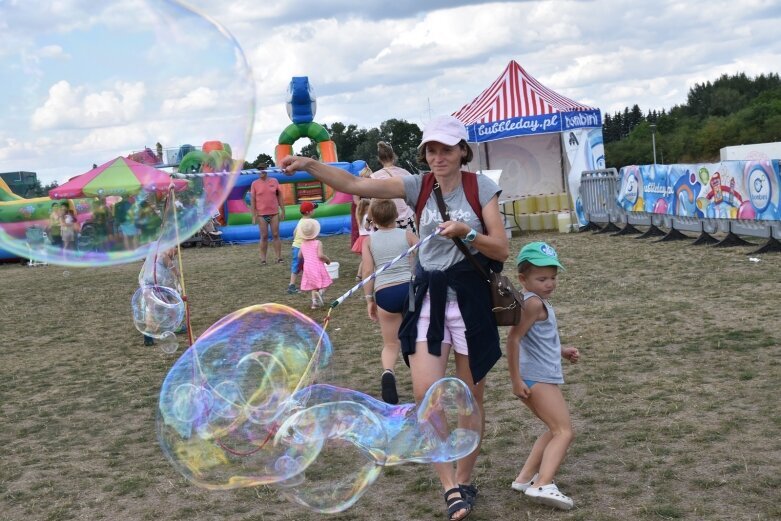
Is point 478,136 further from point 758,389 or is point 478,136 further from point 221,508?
point 221,508

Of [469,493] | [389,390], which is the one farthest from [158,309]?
[469,493]

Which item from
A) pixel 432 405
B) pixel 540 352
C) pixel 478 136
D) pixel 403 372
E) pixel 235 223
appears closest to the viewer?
pixel 432 405

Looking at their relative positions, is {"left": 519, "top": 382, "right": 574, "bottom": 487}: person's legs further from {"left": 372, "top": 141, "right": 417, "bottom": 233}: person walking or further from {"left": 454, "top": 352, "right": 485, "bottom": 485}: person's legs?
{"left": 372, "top": 141, "right": 417, "bottom": 233}: person walking

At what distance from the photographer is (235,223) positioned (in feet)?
84.4

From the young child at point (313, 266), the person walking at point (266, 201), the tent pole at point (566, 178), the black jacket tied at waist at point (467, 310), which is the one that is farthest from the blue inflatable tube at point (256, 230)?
the black jacket tied at waist at point (467, 310)

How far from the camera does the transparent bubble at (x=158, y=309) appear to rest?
27.3ft

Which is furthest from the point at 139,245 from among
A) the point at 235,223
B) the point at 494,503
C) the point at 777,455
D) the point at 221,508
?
the point at 235,223

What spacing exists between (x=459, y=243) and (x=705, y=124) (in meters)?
65.9

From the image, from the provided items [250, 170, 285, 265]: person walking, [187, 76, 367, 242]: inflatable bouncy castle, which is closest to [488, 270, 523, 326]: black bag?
[250, 170, 285, 265]: person walking

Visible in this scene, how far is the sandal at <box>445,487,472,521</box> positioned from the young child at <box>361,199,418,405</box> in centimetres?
169

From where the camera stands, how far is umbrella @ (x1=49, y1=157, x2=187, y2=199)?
457 cm

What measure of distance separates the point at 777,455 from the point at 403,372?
125 inches

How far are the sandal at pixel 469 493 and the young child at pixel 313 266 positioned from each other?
21.8 ft

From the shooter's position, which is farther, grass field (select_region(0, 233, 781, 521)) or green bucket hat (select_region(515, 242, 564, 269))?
grass field (select_region(0, 233, 781, 521))
